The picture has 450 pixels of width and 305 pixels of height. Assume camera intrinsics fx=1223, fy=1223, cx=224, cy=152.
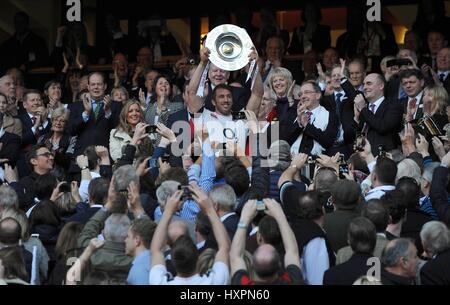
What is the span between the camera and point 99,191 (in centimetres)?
1024

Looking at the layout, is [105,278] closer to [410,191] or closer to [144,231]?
[144,231]

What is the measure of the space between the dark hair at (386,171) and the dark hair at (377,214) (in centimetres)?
99

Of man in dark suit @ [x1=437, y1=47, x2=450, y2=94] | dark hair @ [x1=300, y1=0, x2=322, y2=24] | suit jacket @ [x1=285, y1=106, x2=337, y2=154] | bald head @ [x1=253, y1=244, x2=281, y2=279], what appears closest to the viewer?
bald head @ [x1=253, y1=244, x2=281, y2=279]

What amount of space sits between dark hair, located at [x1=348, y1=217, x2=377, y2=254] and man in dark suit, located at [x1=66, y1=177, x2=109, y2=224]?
252 centimetres

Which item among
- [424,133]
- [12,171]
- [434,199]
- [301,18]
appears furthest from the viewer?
[301,18]

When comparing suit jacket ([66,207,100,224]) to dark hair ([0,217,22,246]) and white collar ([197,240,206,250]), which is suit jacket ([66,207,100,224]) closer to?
dark hair ([0,217,22,246])

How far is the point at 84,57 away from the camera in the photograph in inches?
662

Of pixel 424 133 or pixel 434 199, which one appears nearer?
pixel 434 199

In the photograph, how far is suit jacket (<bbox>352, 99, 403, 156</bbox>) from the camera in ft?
41.0

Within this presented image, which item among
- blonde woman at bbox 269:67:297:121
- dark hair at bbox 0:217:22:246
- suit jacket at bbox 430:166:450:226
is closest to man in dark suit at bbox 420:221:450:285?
suit jacket at bbox 430:166:450:226

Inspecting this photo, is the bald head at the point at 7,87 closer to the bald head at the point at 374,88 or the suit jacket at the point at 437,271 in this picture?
the bald head at the point at 374,88
